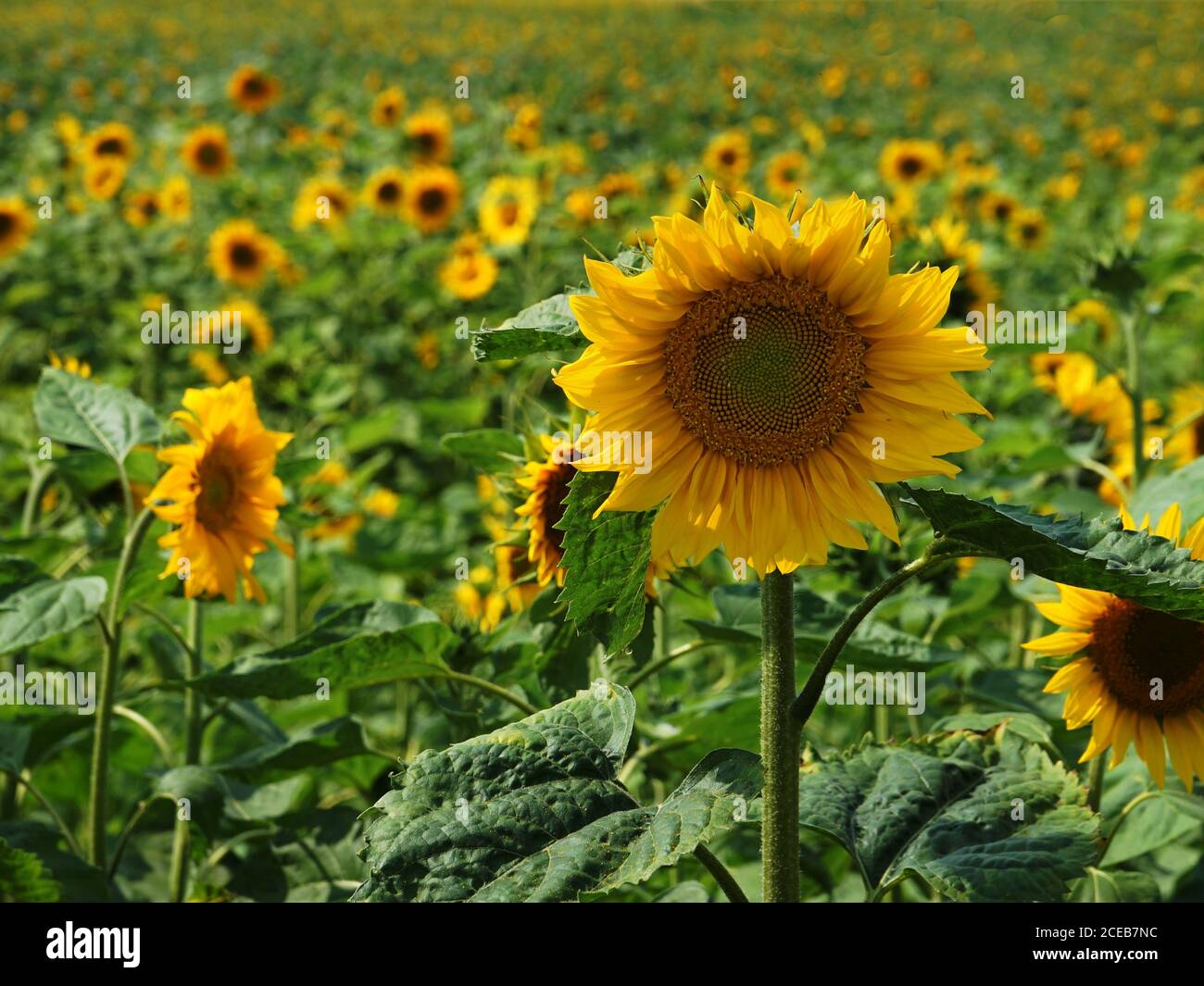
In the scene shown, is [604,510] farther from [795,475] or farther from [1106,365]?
[1106,365]

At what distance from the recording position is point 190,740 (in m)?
2.10

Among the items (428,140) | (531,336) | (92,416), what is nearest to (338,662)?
(531,336)

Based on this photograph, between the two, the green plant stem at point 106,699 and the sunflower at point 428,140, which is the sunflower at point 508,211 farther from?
the green plant stem at point 106,699

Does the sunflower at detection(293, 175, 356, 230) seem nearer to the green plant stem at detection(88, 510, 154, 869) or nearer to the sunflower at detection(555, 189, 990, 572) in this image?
the green plant stem at detection(88, 510, 154, 869)

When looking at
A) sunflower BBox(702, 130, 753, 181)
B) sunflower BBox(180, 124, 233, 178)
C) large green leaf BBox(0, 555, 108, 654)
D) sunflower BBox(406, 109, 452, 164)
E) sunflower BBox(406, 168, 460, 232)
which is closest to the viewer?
large green leaf BBox(0, 555, 108, 654)

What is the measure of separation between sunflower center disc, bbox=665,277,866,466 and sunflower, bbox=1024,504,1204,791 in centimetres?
47

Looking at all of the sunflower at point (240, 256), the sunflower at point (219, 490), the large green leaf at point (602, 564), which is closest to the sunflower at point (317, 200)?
the sunflower at point (240, 256)

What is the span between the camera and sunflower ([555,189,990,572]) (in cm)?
116

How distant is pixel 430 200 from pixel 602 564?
523 cm

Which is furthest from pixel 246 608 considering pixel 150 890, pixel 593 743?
pixel 593 743

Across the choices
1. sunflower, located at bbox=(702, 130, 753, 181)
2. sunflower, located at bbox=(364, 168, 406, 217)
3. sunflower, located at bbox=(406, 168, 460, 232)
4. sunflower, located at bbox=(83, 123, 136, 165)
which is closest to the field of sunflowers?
sunflower, located at bbox=(406, 168, 460, 232)

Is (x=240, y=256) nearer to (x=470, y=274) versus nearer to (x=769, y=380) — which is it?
(x=470, y=274)

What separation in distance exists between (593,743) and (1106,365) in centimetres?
165

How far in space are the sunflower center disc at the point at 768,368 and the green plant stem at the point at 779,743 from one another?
0.45ft
